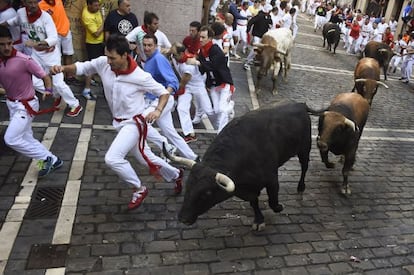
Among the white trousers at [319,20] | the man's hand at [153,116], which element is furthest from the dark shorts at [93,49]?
the white trousers at [319,20]

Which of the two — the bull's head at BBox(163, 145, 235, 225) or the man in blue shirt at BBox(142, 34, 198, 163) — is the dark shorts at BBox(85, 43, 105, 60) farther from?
the bull's head at BBox(163, 145, 235, 225)

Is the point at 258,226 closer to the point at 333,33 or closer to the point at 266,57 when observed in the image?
the point at 266,57

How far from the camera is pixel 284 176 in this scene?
661 cm

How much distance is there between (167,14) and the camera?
10180mm

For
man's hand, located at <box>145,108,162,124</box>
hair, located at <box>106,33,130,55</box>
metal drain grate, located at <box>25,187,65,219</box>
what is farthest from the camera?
metal drain grate, located at <box>25,187,65,219</box>

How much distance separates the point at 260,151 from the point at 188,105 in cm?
295

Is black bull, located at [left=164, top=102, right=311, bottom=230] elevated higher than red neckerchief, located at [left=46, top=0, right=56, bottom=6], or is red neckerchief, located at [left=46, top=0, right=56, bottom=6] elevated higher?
red neckerchief, located at [left=46, top=0, right=56, bottom=6]

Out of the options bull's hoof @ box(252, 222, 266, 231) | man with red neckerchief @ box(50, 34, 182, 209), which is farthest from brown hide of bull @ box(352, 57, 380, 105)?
man with red neckerchief @ box(50, 34, 182, 209)

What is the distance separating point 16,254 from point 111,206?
4.32ft

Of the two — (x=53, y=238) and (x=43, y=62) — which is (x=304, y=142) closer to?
(x=53, y=238)

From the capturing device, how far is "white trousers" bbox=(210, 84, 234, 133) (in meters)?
7.25

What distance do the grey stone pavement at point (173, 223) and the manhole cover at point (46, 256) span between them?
0.01 m

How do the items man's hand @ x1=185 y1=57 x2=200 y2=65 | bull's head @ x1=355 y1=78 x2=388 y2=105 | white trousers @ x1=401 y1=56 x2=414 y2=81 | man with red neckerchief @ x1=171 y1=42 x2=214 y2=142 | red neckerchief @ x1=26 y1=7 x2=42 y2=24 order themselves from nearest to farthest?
man's hand @ x1=185 y1=57 x2=200 y2=65, red neckerchief @ x1=26 y1=7 x2=42 y2=24, man with red neckerchief @ x1=171 y1=42 x2=214 y2=142, bull's head @ x1=355 y1=78 x2=388 y2=105, white trousers @ x1=401 y1=56 x2=414 y2=81

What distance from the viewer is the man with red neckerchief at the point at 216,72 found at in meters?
6.95
